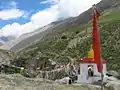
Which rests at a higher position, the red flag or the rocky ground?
the red flag

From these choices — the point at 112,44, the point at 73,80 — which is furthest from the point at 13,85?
the point at 112,44

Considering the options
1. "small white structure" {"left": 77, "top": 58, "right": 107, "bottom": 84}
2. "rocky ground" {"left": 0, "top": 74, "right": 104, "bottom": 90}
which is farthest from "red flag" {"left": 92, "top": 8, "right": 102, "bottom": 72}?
"small white structure" {"left": 77, "top": 58, "right": 107, "bottom": 84}

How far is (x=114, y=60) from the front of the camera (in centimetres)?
8025

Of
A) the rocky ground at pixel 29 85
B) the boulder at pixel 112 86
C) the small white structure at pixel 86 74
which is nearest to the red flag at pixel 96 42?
the rocky ground at pixel 29 85

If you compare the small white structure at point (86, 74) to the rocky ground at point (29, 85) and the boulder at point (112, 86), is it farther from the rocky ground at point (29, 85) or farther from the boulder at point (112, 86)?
the rocky ground at point (29, 85)

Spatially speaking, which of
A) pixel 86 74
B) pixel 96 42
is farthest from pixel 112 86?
pixel 96 42

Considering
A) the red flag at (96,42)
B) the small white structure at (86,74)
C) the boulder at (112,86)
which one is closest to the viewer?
the red flag at (96,42)

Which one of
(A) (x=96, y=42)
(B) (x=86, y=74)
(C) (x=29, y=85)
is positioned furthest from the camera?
(B) (x=86, y=74)

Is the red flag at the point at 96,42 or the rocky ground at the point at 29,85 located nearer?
the red flag at the point at 96,42

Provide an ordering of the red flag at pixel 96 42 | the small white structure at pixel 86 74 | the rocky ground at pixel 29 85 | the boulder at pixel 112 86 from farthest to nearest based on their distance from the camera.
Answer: the small white structure at pixel 86 74, the boulder at pixel 112 86, the rocky ground at pixel 29 85, the red flag at pixel 96 42

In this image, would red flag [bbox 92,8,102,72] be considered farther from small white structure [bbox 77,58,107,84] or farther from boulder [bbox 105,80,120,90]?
small white structure [bbox 77,58,107,84]

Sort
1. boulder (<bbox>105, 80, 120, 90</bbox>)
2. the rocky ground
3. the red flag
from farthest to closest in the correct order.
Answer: boulder (<bbox>105, 80, 120, 90</bbox>) < the rocky ground < the red flag

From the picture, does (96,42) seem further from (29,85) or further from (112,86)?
(112,86)

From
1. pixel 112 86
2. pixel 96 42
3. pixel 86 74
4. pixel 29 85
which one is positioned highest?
pixel 96 42
